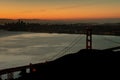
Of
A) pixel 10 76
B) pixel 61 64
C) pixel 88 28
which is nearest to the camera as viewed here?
pixel 61 64

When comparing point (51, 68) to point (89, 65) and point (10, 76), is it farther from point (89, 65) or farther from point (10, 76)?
point (10, 76)

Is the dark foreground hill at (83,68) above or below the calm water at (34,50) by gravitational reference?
above

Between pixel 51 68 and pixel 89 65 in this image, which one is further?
pixel 51 68

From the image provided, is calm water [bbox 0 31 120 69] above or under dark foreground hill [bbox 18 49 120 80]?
under

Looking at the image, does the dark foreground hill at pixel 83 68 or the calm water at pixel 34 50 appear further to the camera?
the calm water at pixel 34 50

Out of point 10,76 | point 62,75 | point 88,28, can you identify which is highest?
point 88,28

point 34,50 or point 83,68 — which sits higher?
point 83,68

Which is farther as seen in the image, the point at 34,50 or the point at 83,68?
the point at 34,50

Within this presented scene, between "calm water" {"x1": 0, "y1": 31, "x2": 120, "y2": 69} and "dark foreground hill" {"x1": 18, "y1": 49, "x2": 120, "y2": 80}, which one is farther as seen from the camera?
"calm water" {"x1": 0, "y1": 31, "x2": 120, "y2": 69}

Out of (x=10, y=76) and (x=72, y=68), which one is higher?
(x=72, y=68)

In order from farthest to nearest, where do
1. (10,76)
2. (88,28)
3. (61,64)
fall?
(88,28)
(10,76)
(61,64)

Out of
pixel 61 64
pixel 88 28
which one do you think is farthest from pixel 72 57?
pixel 88 28
